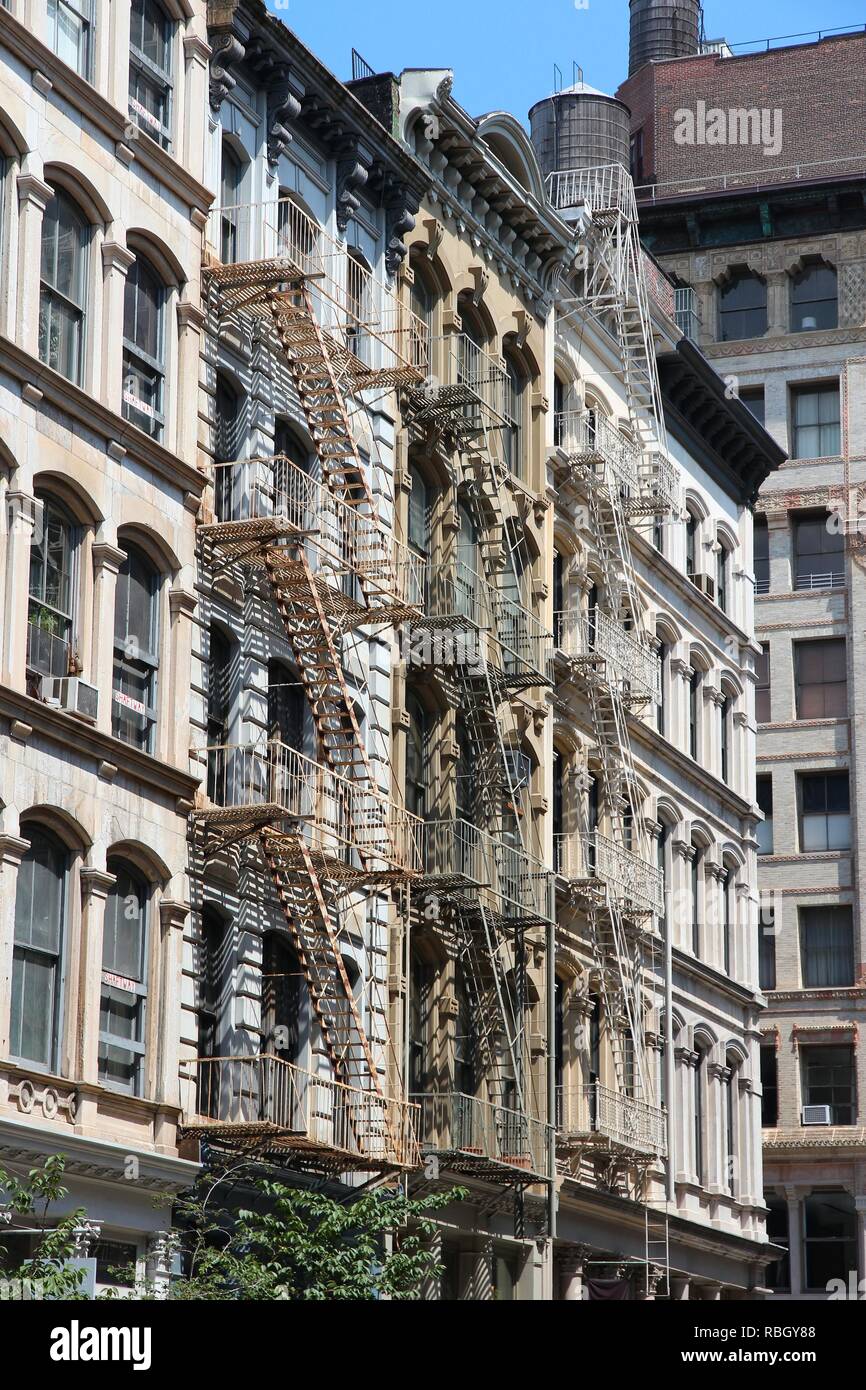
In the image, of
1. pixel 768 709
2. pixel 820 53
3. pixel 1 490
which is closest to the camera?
pixel 1 490

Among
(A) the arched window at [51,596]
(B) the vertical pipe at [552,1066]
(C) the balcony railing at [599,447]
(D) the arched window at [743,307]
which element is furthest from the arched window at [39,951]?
(D) the arched window at [743,307]

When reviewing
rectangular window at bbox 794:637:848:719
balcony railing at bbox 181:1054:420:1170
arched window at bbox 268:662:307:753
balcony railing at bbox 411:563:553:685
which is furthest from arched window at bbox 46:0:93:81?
rectangular window at bbox 794:637:848:719

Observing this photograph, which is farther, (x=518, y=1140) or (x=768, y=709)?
(x=768, y=709)

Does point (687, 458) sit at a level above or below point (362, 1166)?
above

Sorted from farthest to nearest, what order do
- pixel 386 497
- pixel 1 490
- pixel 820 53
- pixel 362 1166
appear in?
pixel 820 53, pixel 386 497, pixel 362 1166, pixel 1 490

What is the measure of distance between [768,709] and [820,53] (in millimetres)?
21804

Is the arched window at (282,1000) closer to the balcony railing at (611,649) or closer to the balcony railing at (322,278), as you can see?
the balcony railing at (322,278)

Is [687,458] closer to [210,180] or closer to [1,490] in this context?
[210,180]

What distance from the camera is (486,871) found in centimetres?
3569

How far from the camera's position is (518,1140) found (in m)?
35.3

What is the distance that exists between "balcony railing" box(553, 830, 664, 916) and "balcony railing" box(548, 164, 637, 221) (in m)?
13.6

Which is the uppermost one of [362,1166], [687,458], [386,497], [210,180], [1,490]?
[687,458]

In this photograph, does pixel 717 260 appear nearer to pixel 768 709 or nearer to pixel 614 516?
pixel 768 709
